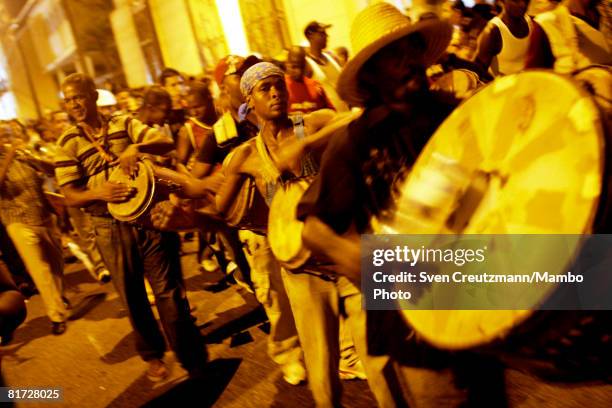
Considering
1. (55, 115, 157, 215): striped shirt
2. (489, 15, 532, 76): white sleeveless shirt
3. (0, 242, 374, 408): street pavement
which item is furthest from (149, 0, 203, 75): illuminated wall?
(489, 15, 532, 76): white sleeveless shirt

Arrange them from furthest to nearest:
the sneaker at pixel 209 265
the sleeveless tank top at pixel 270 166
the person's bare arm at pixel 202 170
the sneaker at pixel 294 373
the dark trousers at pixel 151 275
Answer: the sneaker at pixel 209 265
the dark trousers at pixel 151 275
the person's bare arm at pixel 202 170
the sneaker at pixel 294 373
the sleeveless tank top at pixel 270 166

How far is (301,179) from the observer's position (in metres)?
2.79

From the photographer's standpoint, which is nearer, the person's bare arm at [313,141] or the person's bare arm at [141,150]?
the person's bare arm at [313,141]

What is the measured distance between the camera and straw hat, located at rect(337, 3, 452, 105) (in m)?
1.86

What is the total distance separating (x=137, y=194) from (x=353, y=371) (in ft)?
6.48

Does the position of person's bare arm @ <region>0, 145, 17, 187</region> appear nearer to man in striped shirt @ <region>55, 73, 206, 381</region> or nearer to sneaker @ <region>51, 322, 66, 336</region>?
sneaker @ <region>51, 322, 66, 336</region>

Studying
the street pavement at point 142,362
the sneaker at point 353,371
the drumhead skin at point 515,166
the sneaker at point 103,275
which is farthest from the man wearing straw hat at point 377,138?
the sneaker at point 103,275

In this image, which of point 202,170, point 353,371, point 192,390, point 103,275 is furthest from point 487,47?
point 103,275

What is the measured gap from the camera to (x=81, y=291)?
7875 millimetres

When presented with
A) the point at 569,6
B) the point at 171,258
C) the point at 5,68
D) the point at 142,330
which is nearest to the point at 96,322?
the point at 142,330

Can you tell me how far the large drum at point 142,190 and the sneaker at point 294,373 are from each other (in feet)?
4.90

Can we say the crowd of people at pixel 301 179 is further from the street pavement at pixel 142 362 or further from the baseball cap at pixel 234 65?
the street pavement at pixel 142 362

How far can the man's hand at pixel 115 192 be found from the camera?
12.4 feet

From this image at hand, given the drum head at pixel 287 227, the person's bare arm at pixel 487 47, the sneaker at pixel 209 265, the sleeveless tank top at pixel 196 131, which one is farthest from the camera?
the sneaker at pixel 209 265
